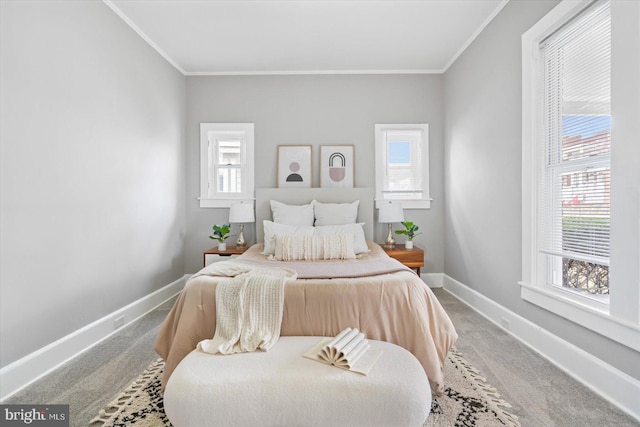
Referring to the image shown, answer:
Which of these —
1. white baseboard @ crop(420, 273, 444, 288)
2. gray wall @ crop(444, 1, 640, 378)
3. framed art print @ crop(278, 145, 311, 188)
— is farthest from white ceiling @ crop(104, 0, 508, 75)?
white baseboard @ crop(420, 273, 444, 288)

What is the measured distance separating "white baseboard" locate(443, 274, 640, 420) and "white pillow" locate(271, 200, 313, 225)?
2.00 meters

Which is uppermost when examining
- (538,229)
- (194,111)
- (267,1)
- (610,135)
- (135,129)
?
(267,1)

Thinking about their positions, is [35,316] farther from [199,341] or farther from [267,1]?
[267,1]

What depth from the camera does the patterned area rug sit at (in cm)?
155

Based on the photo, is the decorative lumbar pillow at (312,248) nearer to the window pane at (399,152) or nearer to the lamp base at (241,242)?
the lamp base at (241,242)

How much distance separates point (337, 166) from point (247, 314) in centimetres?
271

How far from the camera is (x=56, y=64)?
83.9 inches

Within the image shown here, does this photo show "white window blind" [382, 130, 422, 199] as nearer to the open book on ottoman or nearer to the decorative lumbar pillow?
the decorative lumbar pillow

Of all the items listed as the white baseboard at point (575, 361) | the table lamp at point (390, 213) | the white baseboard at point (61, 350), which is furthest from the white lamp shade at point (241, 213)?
the white baseboard at point (575, 361)

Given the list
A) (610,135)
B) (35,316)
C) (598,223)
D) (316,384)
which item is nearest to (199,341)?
(316,384)

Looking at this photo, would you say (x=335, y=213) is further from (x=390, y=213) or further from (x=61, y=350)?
(x=61, y=350)

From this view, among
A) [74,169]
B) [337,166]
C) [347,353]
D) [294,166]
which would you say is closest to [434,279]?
[337,166]

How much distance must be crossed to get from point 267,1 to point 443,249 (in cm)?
342

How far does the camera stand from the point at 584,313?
1.89 meters
